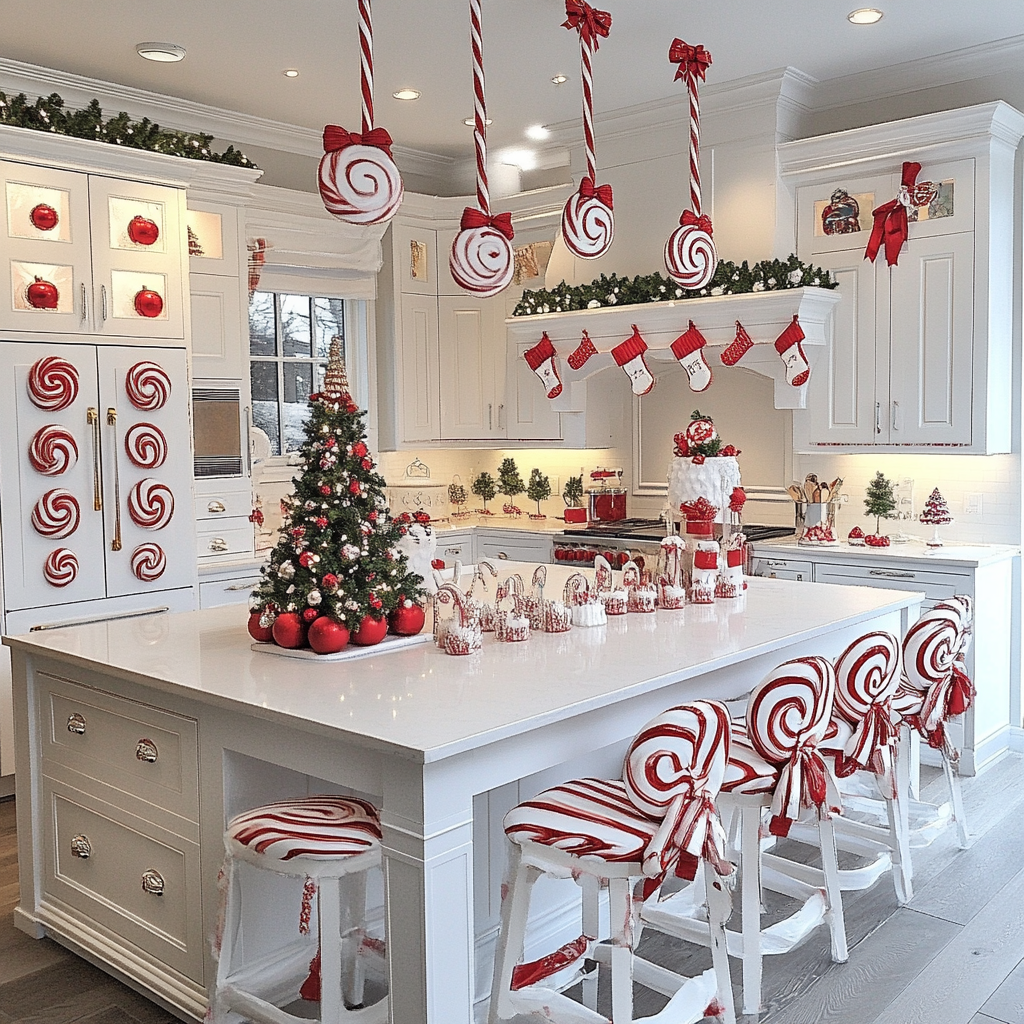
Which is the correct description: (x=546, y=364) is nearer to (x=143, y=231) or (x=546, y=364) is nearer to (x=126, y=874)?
(x=143, y=231)

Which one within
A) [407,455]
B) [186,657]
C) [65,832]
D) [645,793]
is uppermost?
[407,455]

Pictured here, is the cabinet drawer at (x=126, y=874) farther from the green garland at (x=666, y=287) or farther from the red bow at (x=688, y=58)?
the green garland at (x=666, y=287)

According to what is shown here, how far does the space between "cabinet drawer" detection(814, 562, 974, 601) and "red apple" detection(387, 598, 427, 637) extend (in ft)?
8.43

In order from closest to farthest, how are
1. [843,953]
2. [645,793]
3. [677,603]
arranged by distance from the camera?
[645,793]
[843,953]
[677,603]

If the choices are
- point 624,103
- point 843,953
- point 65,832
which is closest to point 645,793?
point 843,953

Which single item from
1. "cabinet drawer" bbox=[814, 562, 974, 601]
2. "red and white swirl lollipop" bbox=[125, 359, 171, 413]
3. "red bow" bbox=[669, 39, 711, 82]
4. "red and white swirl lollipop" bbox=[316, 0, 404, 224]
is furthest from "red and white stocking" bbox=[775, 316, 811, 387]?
"red and white swirl lollipop" bbox=[125, 359, 171, 413]

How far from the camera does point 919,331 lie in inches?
191

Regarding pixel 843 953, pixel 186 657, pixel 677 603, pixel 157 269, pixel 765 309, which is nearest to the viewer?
pixel 186 657

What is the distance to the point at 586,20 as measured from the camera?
11.5 ft

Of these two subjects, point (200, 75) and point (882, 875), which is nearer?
point (882, 875)

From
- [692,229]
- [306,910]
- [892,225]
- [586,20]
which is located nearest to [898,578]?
[892,225]

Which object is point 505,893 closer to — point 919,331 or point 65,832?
point 65,832

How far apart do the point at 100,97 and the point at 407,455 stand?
2.55 metres

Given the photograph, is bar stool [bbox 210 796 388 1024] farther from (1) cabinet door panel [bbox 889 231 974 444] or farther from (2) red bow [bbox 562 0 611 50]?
(1) cabinet door panel [bbox 889 231 974 444]
